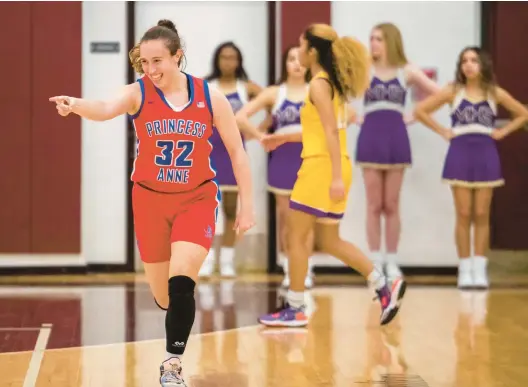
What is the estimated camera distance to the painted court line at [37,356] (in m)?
4.76

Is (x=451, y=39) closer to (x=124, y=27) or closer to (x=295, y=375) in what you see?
(x=124, y=27)

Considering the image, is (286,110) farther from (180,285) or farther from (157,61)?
(180,285)

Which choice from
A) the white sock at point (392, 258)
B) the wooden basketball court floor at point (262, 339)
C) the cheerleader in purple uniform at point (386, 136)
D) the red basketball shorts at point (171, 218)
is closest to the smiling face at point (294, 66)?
the cheerleader in purple uniform at point (386, 136)

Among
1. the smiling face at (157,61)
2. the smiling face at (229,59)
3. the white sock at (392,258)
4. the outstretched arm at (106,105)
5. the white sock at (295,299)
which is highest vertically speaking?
the smiling face at (229,59)

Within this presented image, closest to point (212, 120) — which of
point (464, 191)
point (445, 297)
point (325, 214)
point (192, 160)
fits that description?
point (192, 160)

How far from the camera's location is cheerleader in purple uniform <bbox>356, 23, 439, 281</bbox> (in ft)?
28.3

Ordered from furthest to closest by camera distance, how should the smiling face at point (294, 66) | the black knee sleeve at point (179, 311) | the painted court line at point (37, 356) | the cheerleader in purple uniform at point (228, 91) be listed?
1. the cheerleader in purple uniform at point (228, 91)
2. the smiling face at point (294, 66)
3. the painted court line at point (37, 356)
4. the black knee sleeve at point (179, 311)

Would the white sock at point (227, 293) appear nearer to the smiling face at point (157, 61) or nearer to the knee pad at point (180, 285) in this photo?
the knee pad at point (180, 285)

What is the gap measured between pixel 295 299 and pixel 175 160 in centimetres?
211

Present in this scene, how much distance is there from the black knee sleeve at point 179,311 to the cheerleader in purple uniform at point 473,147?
4546 mm

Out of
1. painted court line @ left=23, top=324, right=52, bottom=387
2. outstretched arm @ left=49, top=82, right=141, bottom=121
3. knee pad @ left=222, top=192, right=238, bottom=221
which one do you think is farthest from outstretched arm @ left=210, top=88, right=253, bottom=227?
knee pad @ left=222, top=192, right=238, bottom=221

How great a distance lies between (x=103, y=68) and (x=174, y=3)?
85 cm

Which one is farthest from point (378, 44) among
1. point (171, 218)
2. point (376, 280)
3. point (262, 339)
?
point (171, 218)

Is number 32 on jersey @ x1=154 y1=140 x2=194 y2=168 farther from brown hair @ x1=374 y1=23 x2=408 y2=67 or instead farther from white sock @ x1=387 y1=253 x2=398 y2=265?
white sock @ x1=387 y1=253 x2=398 y2=265
